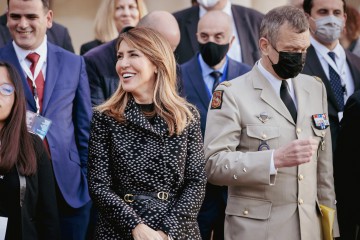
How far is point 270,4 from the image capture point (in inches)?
451

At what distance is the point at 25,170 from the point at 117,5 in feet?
11.2

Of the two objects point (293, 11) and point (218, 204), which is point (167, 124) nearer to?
point (293, 11)

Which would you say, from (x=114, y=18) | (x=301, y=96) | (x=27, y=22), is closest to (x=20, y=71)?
(x=27, y=22)

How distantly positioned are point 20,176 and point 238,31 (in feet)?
11.9

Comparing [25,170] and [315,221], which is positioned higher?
[25,170]

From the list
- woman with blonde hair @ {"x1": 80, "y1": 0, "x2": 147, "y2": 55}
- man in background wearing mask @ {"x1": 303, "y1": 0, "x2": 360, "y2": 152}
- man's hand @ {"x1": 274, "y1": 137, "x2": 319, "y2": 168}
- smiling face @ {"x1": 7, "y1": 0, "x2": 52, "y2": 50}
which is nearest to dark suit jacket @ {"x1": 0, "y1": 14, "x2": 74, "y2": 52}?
woman with blonde hair @ {"x1": 80, "y1": 0, "x2": 147, "y2": 55}

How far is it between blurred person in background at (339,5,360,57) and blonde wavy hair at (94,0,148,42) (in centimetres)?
213

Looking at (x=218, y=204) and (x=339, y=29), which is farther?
(x=339, y=29)

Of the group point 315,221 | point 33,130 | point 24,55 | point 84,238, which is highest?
point 24,55

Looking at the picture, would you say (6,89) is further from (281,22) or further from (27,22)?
(281,22)

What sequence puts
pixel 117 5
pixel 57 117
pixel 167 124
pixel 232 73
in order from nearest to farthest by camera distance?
pixel 167 124 → pixel 57 117 → pixel 232 73 → pixel 117 5

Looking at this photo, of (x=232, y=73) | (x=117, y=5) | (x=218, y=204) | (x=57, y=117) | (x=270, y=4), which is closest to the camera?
(x=57, y=117)

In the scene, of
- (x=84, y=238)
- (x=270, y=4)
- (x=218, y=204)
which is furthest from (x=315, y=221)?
(x=270, y=4)

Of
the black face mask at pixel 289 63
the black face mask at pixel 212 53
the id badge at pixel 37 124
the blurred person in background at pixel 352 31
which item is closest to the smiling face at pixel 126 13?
the black face mask at pixel 212 53
